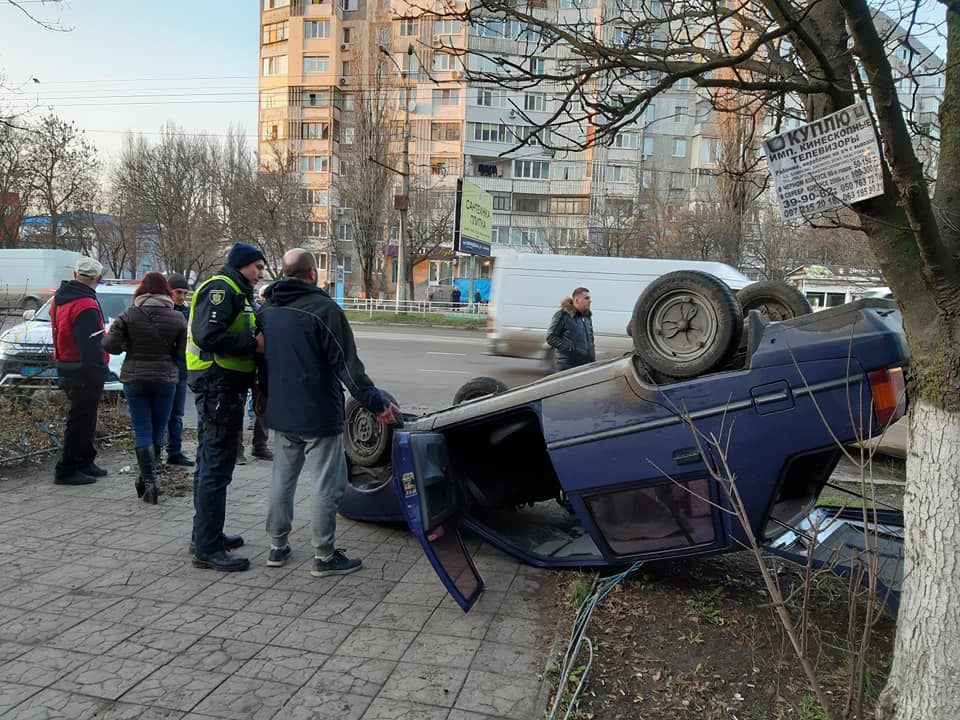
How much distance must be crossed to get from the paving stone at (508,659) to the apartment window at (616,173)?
46.4 m

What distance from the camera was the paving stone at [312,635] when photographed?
10.7 ft

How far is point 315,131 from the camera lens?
173 ft

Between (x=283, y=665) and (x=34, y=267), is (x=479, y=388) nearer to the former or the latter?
(x=283, y=665)

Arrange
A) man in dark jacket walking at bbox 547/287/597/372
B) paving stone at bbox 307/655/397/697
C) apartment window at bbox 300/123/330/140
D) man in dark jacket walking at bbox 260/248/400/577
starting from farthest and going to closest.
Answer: apartment window at bbox 300/123/330/140 < man in dark jacket walking at bbox 547/287/597/372 < man in dark jacket walking at bbox 260/248/400/577 < paving stone at bbox 307/655/397/697

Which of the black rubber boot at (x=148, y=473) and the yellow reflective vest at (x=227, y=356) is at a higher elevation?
the yellow reflective vest at (x=227, y=356)

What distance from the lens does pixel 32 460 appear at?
638 centimetres

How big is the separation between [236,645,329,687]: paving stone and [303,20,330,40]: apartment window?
57440 millimetres

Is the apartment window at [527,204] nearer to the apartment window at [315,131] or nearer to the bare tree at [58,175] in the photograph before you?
the apartment window at [315,131]

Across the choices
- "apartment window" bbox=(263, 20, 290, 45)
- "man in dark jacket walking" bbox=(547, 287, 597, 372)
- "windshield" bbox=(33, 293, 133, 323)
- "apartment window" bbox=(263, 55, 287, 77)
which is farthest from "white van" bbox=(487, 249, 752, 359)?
"apartment window" bbox=(263, 20, 290, 45)

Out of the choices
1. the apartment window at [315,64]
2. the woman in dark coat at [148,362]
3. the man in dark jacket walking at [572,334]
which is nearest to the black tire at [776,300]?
the man in dark jacket walking at [572,334]

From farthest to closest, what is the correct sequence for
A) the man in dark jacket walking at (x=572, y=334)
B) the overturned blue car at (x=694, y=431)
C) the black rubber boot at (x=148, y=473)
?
the man in dark jacket walking at (x=572, y=334) → the black rubber boot at (x=148, y=473) → the overturned blue car at (x=694, y=431)

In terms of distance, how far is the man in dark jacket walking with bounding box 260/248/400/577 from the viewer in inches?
158

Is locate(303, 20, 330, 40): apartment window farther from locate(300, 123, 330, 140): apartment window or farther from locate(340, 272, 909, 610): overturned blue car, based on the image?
locate(340, 272, 909, 610): overturned blue car

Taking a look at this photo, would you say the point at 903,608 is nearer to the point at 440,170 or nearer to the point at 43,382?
the point at 43,382
